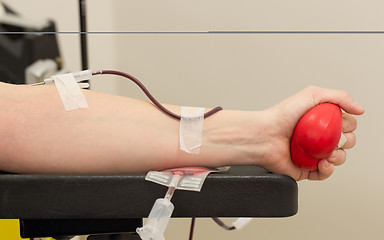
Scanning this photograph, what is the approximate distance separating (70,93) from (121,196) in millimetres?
217

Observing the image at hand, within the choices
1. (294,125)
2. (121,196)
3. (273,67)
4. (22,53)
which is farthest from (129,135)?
(22,53)

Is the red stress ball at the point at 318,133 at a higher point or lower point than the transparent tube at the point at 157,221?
higher

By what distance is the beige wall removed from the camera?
4.38 feet

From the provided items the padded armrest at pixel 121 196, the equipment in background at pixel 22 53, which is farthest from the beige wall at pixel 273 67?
the padded armrest at pixel 121 196

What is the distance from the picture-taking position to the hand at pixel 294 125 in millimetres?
787

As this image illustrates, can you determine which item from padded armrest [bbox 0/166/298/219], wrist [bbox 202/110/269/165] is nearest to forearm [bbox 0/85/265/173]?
wrist [bbox 202/110/269/165]

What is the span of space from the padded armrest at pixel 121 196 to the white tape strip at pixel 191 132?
13cm

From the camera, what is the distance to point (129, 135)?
0.80 metres

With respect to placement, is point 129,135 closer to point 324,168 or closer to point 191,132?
point 191,132

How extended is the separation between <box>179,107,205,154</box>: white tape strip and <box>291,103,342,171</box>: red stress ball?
15 centimetres

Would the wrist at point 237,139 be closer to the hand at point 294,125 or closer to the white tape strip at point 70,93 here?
the hand at point 294,125

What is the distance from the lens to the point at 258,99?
1.48m

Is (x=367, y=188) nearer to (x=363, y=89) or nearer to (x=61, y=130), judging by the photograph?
(x=363, y=89)

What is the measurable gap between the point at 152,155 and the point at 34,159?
7.1 inches
